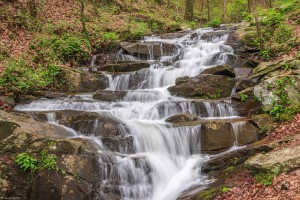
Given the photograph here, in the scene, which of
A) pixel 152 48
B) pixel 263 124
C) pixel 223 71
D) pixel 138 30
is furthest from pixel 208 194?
pixel 138 30

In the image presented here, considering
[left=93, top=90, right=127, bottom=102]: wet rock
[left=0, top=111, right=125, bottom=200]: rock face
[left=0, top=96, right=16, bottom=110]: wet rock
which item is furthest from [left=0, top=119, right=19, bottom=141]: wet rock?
[left=93, top=90, right=127, bottom=102]: wet rock

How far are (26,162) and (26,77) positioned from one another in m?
6.48

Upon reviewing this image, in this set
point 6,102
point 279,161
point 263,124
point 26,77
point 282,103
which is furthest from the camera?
point 26,77

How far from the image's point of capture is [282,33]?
14.5 meters

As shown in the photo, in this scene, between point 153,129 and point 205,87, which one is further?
point 205,87

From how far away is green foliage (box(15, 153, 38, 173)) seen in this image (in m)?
6.09

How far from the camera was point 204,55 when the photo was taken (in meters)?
A: 15.7

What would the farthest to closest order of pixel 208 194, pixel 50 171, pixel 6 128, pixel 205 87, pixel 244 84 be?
pixel 205 87
pixel 244 84
pixel 6 128
pixel 50 171
pixel 208 194

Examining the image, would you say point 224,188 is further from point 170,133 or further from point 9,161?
point 9,161

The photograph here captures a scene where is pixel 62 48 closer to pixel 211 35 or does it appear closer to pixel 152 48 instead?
pixel 152 48

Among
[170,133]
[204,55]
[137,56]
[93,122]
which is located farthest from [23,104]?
[204,55]

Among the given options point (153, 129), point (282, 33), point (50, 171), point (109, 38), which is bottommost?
point (50, 171)

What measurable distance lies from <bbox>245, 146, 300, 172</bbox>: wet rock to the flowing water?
4.49ft

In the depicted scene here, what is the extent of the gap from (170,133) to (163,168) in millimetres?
1301
